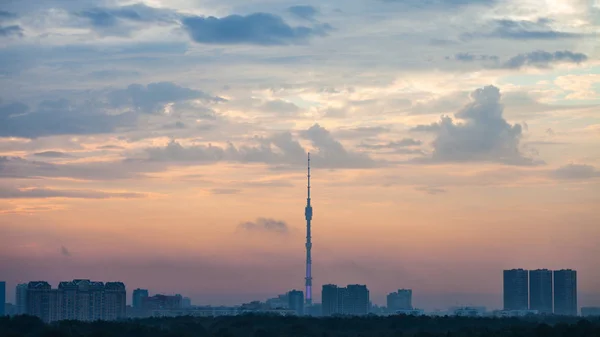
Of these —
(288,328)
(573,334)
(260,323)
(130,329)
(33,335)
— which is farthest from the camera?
(260,323)

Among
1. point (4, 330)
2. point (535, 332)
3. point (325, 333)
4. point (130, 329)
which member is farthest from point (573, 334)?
point (4, 330)

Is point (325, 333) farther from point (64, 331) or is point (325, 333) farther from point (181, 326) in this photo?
point (64, 331)

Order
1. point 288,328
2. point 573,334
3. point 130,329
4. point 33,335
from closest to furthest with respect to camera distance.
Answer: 1. point 573,334
2. point 33,335
3. point 130,329
4. point 288,328

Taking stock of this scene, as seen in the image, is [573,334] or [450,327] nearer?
[573,334]

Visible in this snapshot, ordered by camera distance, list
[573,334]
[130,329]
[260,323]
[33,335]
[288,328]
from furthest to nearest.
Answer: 1. [260,323]
2. [288,328]
3. [130,329]
4. [33,335]
5. [573,334]

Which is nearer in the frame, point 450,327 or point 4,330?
point 4,330

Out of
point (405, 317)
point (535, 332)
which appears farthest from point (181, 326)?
point (535, 332)

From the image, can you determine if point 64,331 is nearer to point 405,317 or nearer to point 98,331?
point 98,331
